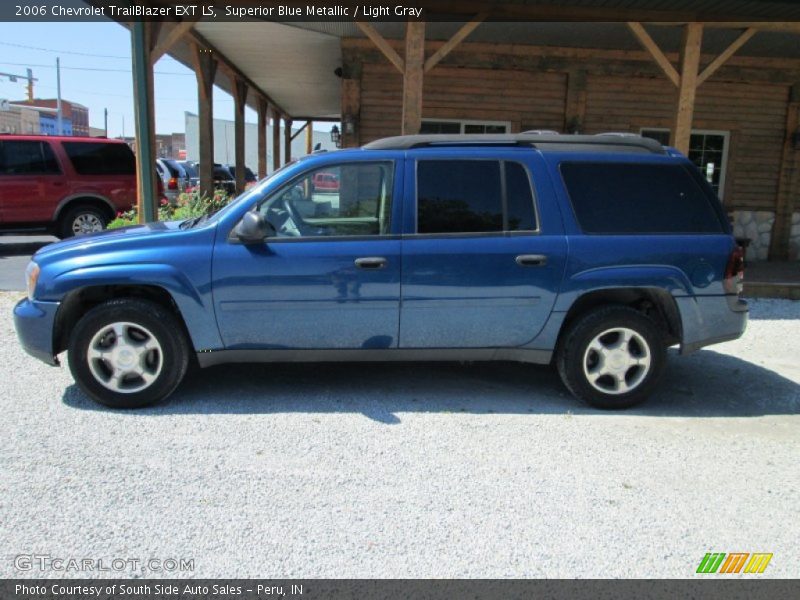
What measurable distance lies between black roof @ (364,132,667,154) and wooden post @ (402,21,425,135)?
3.09m

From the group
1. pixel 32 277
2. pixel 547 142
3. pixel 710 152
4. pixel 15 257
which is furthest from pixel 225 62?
pixel 547 142

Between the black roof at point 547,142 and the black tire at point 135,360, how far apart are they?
1.86 meters

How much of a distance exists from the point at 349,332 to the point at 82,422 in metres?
1.79

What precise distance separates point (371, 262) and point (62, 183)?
351 inches

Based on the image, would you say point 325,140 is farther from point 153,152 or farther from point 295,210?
point 295,210

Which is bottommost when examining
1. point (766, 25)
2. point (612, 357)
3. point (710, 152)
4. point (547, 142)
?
point (612, 357)

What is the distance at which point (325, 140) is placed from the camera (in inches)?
1654

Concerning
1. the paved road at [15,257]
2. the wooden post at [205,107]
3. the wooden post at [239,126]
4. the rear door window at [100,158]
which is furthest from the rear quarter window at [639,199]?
the wooden post at [239,126]

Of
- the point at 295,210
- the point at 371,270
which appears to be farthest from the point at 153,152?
the point at 371,270

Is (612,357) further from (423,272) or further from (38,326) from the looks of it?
(38,326)

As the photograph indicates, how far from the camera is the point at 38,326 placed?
13.5ft

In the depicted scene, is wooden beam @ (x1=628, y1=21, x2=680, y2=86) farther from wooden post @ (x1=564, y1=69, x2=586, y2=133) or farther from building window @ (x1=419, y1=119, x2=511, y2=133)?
building window @ (x1=419, y1=119, x2=511, y2=133)

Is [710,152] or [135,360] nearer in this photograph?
[135,360]

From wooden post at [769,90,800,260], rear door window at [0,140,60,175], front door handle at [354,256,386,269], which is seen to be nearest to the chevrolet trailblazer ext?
front door handle at [354,256,386,269]
